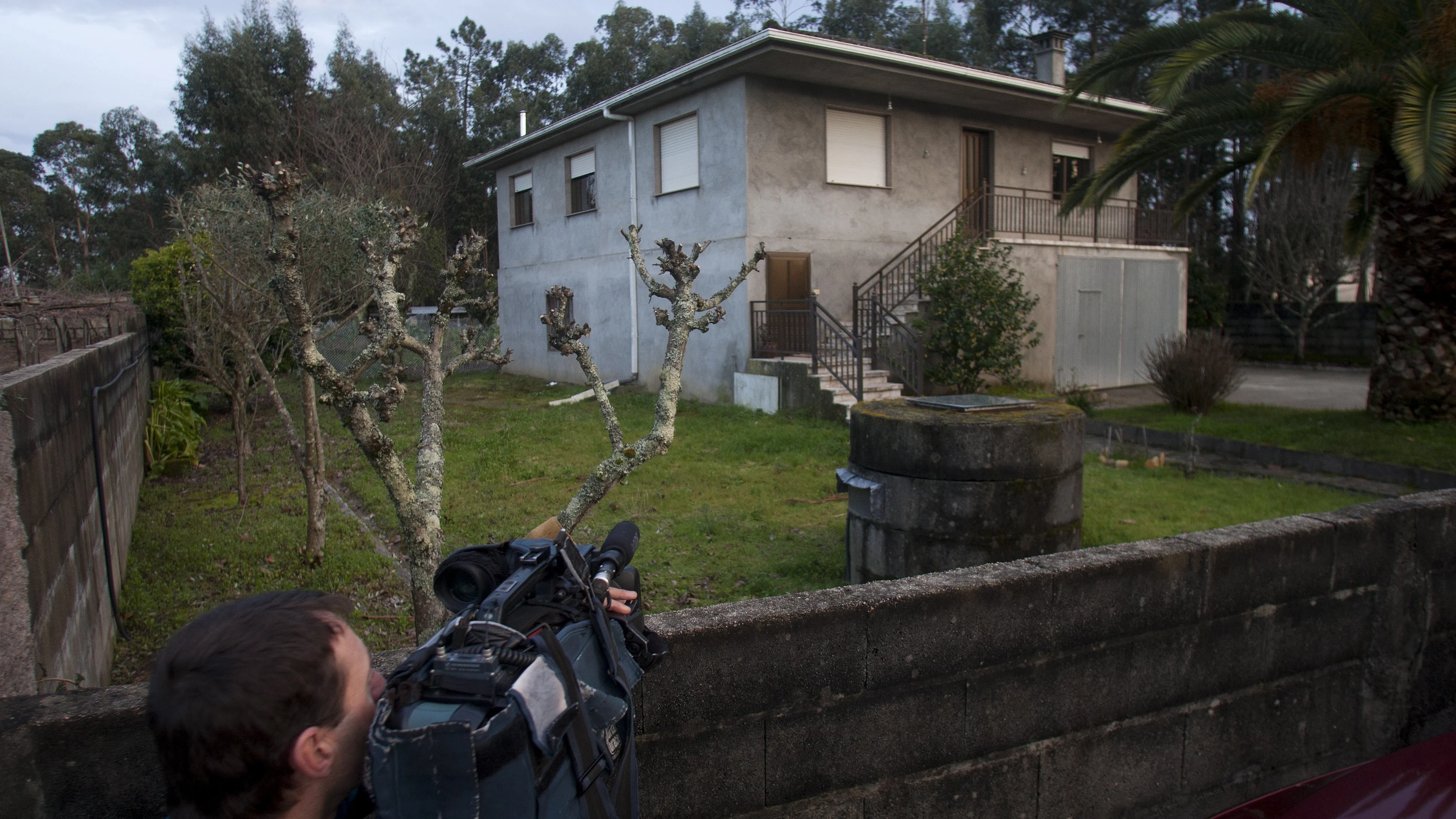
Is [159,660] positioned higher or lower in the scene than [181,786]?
higher

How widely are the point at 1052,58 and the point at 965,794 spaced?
60.8ft

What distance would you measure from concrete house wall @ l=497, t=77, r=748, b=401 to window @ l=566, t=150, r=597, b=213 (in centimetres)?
16

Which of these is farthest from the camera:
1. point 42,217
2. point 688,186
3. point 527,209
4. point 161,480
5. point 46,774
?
point 42,217

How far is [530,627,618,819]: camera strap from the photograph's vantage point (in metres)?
1.19

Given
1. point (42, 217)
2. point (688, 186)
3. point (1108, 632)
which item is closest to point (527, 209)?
point (688, 186)

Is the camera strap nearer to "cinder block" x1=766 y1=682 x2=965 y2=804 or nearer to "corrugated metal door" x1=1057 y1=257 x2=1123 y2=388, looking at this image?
"cinder block" x1=766 y1=682 x2=965 y2=804

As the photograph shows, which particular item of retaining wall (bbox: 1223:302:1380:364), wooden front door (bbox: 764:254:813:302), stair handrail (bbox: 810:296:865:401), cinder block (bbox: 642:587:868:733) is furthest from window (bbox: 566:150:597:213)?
retaining wall (bbox: 1223:302:1380:364)

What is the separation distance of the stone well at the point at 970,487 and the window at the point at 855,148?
10.8 meters

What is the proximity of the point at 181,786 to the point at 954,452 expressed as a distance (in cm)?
416

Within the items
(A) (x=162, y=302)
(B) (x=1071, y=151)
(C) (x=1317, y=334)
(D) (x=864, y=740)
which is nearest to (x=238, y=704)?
(D) (x=864, y=740)

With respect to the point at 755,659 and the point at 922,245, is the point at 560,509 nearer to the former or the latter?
the point at 755,659

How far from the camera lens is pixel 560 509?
770 cm

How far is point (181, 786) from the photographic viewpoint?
1.13 meters

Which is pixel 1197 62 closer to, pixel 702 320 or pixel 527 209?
pixel 702 320
